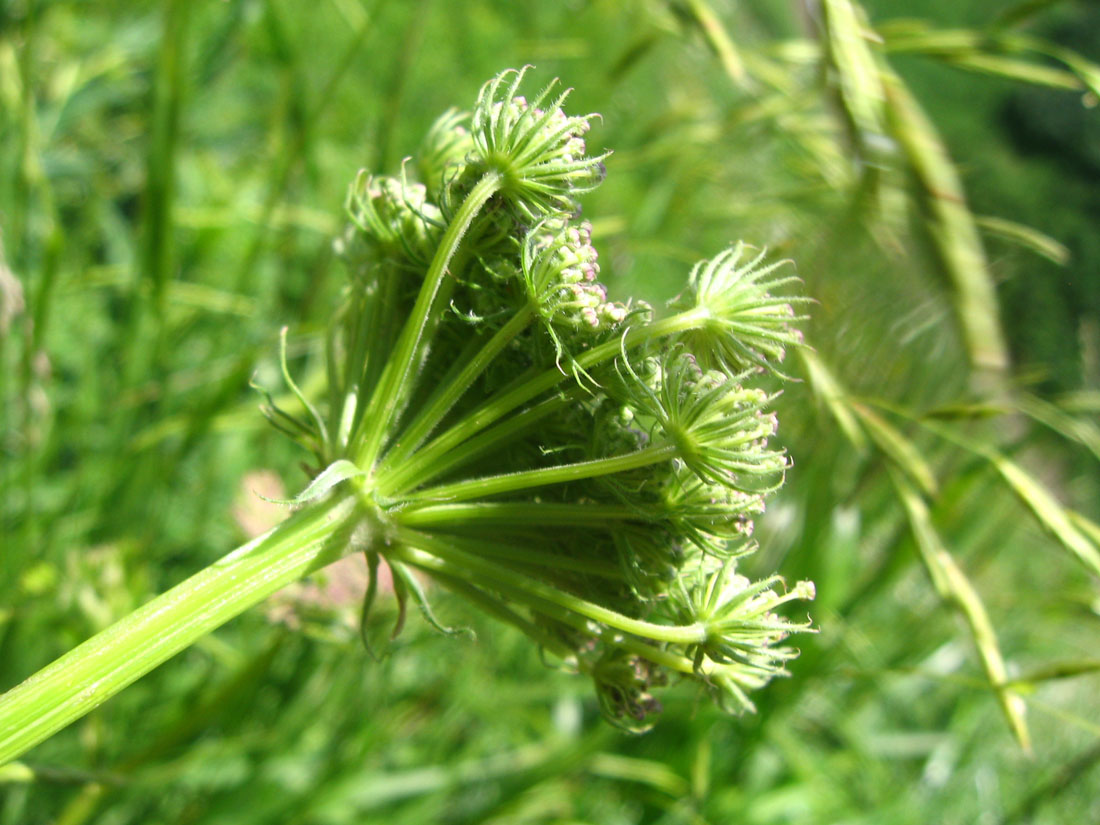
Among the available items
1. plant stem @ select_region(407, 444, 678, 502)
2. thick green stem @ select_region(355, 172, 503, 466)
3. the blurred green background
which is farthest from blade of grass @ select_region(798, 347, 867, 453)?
thick green stem @ select_region(355, 172, 503, 466)

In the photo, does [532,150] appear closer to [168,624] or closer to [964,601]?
[168,624]

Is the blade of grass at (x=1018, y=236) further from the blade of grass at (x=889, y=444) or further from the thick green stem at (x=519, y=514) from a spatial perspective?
the thick green stem at (x=519, y=514)

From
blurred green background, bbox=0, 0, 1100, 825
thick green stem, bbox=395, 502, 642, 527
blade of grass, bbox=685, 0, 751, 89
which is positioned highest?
blade of grass, bbox=685, 0, 751, 89

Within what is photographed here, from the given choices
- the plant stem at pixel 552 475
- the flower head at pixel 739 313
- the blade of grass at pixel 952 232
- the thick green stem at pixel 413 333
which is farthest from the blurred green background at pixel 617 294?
the thick green stem at pixel 413 333

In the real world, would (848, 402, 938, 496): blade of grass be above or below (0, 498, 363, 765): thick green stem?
below

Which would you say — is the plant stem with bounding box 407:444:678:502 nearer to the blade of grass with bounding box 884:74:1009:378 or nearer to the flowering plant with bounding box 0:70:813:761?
the flowering plant with bounding box 0:70:813:761
